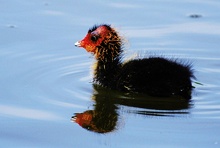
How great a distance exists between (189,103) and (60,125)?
1.43 m

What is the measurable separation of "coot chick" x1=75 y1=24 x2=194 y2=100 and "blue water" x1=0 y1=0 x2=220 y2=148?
0.52 feet

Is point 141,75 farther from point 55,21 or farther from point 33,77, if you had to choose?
point 55,21

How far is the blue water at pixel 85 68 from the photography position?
7066 millimetres

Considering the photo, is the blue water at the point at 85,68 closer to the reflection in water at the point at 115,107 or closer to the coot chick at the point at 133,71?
the reflection in water at the point at 115,107

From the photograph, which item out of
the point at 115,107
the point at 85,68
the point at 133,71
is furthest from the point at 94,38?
the point at 115,107

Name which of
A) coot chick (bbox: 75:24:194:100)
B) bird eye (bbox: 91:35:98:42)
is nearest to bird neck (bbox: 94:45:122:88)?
coot chick (bbox: 75:24:194:100)

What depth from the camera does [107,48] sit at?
28.7 feet

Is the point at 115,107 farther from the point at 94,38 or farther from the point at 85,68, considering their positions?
the point at 85,68

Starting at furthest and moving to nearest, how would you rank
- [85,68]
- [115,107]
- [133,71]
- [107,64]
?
[85,68], [107,64], [133,71], [115,107]

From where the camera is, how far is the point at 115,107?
7.91 meters

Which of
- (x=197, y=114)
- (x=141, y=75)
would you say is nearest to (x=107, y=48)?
(x=141, y=75)

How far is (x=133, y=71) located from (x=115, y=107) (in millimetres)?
521

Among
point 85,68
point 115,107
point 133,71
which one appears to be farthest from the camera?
point 85,68

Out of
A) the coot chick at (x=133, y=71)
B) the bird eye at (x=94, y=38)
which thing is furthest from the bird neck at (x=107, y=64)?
the bird eye at (x=94, y=38)
